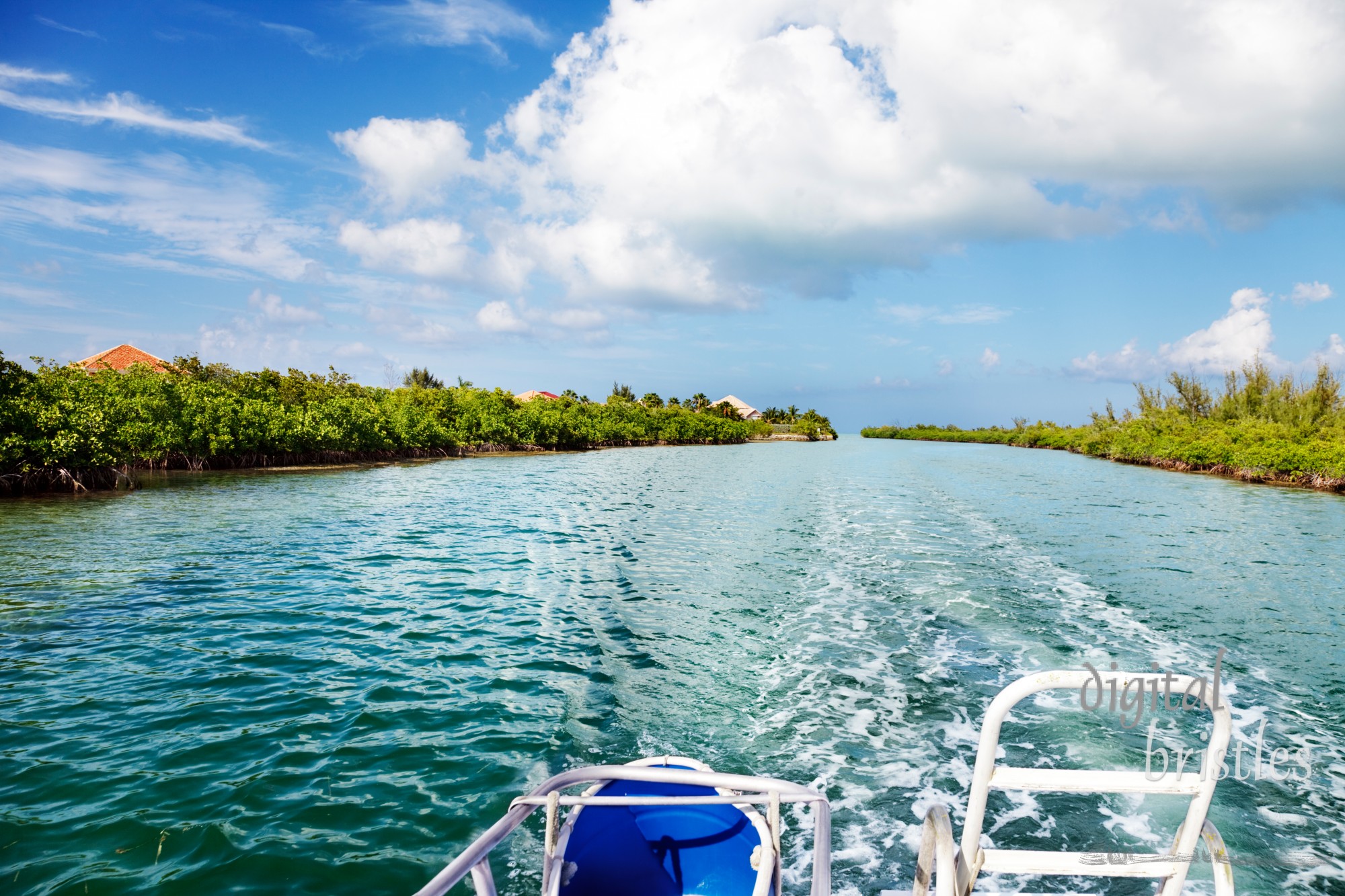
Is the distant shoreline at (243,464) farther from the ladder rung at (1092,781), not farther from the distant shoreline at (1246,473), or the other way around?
the distant shoreline at (1246,473)

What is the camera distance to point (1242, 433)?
33.4m

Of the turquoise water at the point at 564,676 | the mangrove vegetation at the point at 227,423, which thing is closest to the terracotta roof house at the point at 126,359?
the mangrove vegetation at the point at 227,423

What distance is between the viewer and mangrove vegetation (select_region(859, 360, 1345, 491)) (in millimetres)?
26547

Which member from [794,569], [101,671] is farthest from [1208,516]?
[101,671]

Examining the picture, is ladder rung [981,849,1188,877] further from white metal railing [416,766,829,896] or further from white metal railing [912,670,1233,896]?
white metal railing [416,766,829,896]

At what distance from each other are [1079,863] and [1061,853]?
110 mm

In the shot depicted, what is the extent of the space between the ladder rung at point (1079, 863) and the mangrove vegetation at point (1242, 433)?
3108cm

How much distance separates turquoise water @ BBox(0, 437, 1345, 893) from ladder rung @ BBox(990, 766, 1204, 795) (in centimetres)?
214

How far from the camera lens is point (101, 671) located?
20.5ft

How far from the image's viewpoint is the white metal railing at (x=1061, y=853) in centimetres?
180

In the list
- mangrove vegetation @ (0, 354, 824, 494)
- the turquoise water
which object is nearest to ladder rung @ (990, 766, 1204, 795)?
the turquoise water

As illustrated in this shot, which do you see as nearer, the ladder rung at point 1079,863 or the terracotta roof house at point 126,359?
the ladder rung at point 1079,863

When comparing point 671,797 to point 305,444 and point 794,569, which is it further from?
point 305,444

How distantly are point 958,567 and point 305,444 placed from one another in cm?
3120
